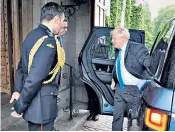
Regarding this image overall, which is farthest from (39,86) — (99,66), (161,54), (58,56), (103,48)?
(103,48)

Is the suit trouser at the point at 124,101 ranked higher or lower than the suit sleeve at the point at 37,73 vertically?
lower

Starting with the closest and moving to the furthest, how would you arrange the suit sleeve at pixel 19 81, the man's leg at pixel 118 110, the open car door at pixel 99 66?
1. the suit sleeve at pixel 19 81
2. the man's leg at pixel 118 110
3. the open car door at pixel 99 66

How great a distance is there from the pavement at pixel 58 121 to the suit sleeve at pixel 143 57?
5.46 ft

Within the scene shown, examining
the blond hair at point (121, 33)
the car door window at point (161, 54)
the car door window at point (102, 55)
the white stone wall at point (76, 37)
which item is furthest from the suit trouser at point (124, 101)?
the white stone wall at point (76, 37)

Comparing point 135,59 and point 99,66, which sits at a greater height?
point 135,59

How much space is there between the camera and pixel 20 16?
409cm

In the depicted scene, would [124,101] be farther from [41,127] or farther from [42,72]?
[42,72]

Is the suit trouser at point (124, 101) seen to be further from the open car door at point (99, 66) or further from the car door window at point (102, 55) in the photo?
the car door window at point (102, 55)

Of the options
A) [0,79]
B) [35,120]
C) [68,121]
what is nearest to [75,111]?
[68,121]

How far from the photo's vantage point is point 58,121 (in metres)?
3.99

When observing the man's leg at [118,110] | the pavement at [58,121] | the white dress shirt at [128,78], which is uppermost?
the white dress shirt at [128,78]

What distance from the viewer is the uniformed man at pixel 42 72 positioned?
6.18 feet

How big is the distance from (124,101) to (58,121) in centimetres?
148

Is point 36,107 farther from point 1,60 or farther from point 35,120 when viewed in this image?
point 1,60
